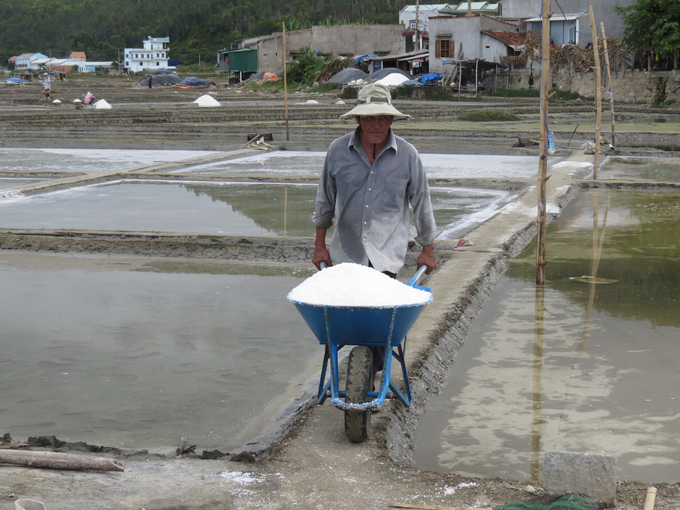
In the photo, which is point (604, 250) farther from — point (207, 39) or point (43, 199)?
point (207, 39)

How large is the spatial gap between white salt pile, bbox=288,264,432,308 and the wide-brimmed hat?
65 centimetres

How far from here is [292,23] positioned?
221ft

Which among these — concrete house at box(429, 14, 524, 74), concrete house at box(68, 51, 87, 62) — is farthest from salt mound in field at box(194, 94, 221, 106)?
concrete house at box(68, 51, 87, 62)

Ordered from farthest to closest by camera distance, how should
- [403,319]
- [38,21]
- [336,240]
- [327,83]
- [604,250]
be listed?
[38,21] → [327,83] → [604,250] → [336,240] → [403,319]

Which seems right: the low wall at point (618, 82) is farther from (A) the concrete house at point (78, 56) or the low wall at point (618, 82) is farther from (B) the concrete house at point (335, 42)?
(A) the concrete house at point (78, 56)

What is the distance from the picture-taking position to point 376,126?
336cm

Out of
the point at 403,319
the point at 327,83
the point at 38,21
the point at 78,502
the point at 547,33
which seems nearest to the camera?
the point at 78,502

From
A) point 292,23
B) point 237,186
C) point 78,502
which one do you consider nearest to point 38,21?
point 292,23

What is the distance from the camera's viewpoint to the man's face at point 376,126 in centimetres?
336

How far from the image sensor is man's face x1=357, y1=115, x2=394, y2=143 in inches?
132

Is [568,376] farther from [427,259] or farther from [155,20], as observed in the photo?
[155,20]

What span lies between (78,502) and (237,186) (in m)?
8.71

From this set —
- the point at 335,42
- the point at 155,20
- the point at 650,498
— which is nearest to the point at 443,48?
the point at 335,42

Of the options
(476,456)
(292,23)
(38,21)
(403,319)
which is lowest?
(476,456)
